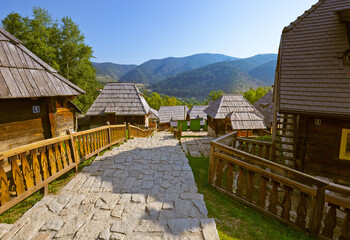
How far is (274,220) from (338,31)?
8039 millimetres

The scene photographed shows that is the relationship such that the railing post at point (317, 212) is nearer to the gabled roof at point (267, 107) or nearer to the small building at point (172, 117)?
the gabled roof at point (267, 107)

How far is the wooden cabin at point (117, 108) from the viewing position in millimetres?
19625

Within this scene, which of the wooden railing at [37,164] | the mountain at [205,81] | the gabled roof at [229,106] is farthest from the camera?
the mountain at [205,81]

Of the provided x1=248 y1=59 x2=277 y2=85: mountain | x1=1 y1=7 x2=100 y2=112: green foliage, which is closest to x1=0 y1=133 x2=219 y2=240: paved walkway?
x1=1 y1=7 x2=100 y2=112: green foliage

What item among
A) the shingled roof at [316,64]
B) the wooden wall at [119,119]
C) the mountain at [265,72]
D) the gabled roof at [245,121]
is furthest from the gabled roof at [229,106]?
the mountain at [265,72]

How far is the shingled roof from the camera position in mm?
5457

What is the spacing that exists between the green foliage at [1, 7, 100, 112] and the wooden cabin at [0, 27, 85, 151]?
668 inches

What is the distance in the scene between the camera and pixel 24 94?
16.6 ft

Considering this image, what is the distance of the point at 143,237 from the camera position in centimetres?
241

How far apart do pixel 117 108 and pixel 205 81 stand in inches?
6363

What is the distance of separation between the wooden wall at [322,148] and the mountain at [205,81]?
136 metres

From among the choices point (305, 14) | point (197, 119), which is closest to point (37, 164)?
point (305, 14)

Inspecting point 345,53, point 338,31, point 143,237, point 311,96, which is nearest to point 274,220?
point 143,237

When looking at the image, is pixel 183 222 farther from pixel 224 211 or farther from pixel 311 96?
pixel 311 96
